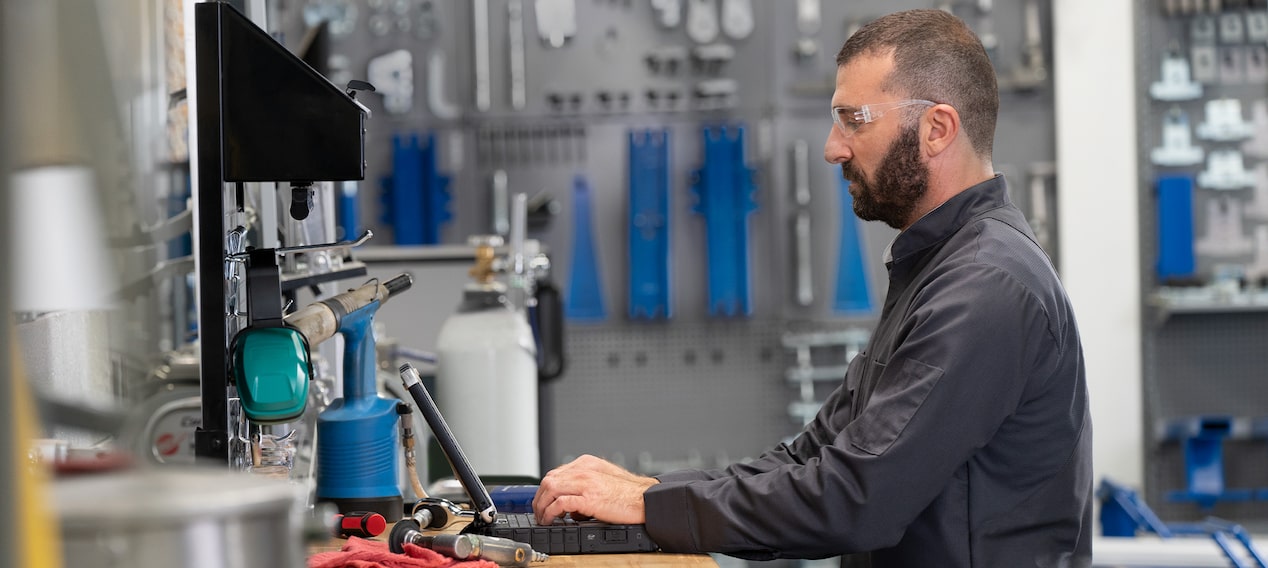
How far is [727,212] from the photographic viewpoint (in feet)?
20.9

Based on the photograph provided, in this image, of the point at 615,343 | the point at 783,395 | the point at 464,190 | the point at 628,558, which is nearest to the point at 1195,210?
the point at 783,395

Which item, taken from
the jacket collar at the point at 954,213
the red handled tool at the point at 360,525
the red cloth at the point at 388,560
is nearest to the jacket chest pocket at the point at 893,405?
the jacket collar at the point at 954,213

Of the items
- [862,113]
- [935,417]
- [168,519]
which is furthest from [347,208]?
[168,519]

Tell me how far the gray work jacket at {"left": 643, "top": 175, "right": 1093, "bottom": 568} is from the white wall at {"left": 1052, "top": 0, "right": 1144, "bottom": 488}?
15.6 feet

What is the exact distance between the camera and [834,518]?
5.64ft

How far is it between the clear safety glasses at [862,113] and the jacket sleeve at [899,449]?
1.15 feet

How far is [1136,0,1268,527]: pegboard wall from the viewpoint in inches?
248

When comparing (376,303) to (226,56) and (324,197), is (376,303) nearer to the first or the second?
(226,56)

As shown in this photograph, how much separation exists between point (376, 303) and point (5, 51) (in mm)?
1366

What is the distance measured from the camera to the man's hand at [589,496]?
1801 mm

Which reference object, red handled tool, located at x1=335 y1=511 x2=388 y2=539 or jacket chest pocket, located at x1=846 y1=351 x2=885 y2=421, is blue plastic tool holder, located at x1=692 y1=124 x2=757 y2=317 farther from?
red handled tool, located at x1=335 y1=511 x2=388 y2=539

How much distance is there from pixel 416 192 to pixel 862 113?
15.0 feet

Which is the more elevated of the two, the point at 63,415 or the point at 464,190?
the point at 464,190

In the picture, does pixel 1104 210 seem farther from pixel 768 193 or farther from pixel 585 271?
pixel 585 271
